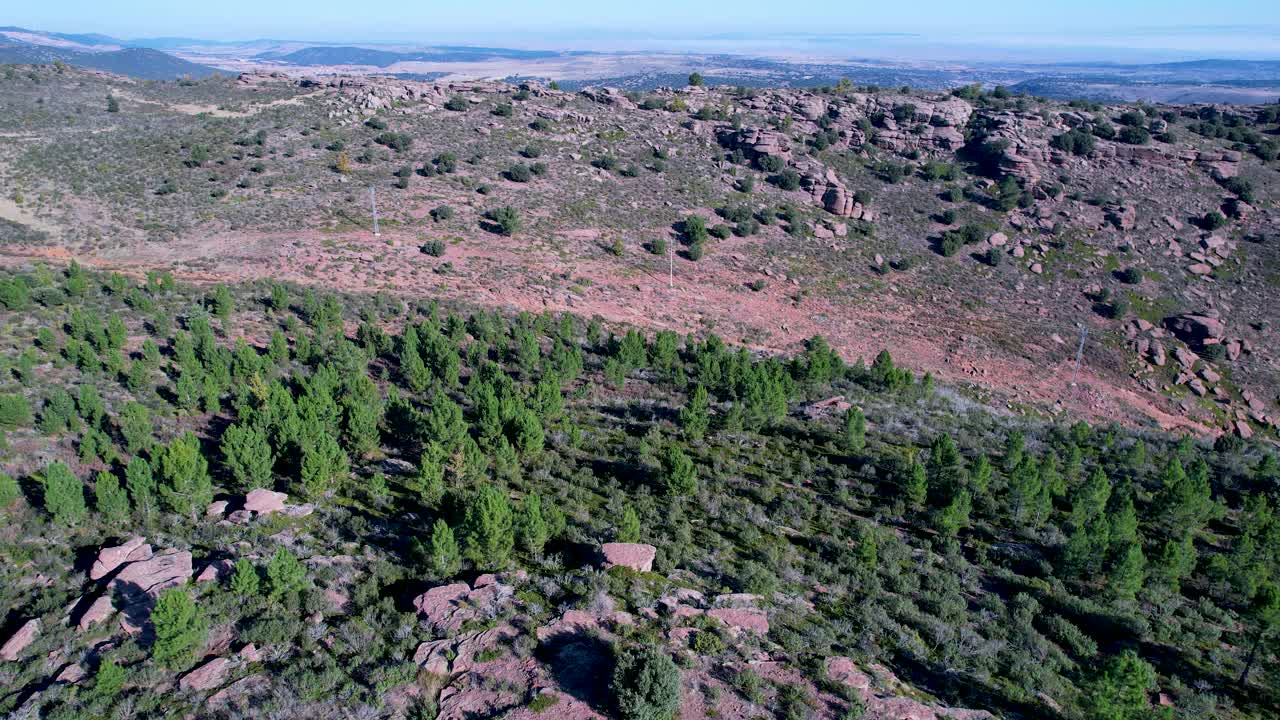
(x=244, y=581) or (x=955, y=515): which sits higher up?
(x=244, y=581)

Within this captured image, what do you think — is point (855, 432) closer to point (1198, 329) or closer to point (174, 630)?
point (174, 630)

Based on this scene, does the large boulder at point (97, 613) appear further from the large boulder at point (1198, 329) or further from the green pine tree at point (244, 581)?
the large boulder at point (1198, 329)

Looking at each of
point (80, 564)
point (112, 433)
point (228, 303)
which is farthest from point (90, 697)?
point (228, 303)

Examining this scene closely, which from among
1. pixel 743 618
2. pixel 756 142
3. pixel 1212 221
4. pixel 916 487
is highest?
pixel 756 142

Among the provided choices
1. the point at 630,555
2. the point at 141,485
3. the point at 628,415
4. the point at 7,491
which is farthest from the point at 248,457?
the point at 628,415

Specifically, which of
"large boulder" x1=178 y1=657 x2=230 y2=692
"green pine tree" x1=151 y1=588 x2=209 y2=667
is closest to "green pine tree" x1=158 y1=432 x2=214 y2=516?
"green pine tree" x1=151 y1=588 x2=209 y2=667

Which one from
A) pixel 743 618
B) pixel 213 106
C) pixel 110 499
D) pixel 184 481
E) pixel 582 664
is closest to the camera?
pixel 582 664
